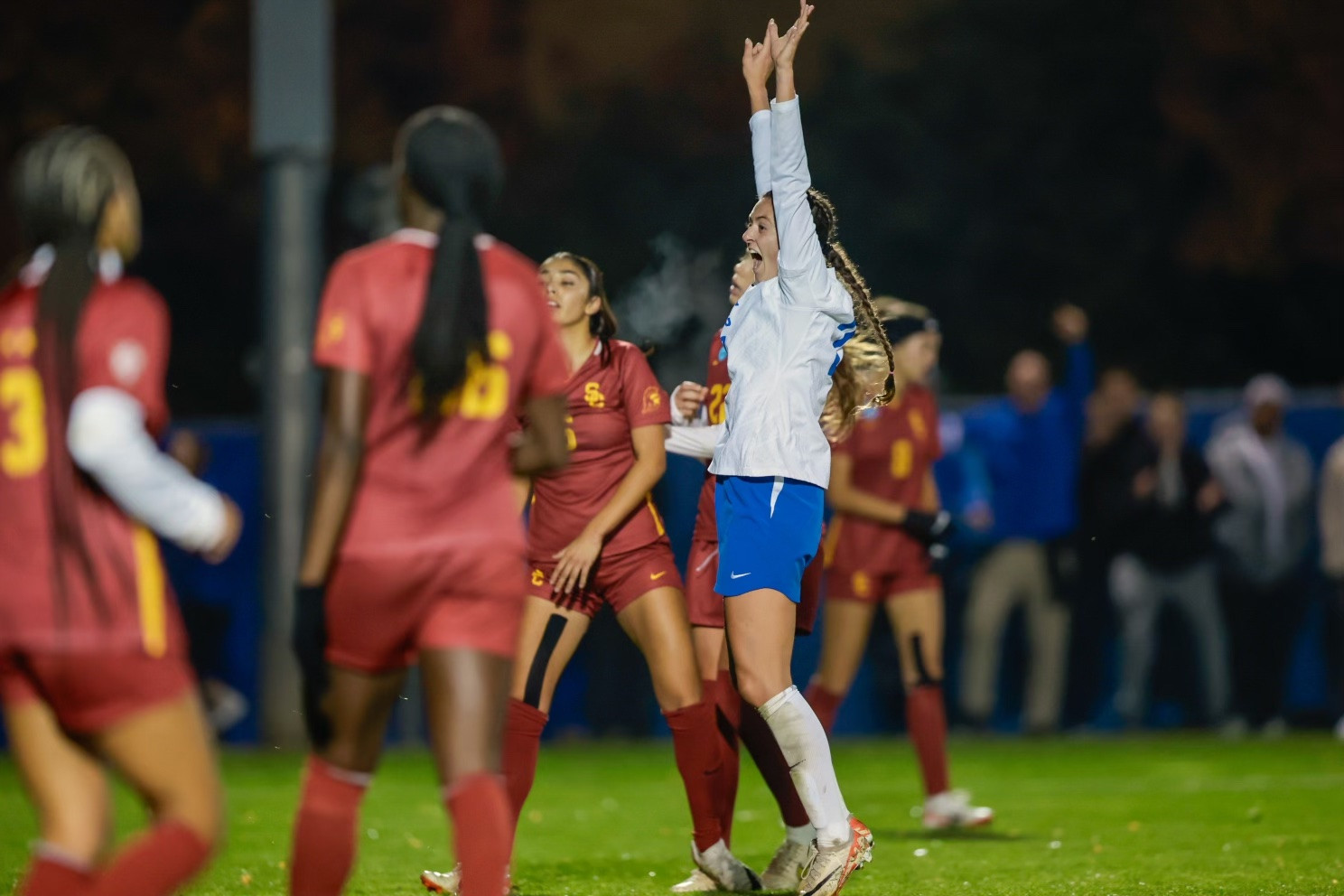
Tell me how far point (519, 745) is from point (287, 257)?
8.96 metres

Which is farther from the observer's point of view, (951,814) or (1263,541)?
(1263,541)

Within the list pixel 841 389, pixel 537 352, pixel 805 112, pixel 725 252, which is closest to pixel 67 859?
pixel 537 352

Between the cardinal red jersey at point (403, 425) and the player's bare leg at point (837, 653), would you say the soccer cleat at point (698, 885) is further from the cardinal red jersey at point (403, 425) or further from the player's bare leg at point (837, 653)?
the cardinal red jersey at point (403, 425)

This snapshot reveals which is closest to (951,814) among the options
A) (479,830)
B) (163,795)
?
(479,830)

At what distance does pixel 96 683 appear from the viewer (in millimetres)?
4324

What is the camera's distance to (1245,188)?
2516 centimetres

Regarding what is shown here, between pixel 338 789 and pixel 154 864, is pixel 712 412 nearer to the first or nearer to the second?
pixel 338 789

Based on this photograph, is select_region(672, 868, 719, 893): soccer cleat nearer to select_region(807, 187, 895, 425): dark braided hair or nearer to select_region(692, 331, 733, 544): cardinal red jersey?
select_region(692, 331, 733, 544): cardinal red jersey

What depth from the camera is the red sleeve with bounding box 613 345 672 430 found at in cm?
746

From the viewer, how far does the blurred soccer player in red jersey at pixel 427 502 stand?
4707 mm

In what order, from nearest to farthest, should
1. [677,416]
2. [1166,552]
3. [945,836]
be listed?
[677,416], [945,836], [1166,552]

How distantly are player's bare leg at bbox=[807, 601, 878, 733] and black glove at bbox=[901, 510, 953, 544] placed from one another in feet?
1.34

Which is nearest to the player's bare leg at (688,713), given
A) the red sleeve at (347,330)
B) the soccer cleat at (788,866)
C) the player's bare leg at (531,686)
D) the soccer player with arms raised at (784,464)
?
the soccer cleat at (788,866)

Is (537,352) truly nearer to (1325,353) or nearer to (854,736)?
(854,736)
